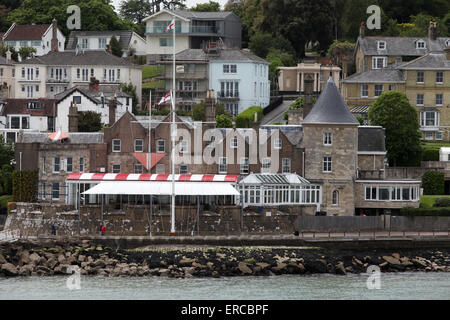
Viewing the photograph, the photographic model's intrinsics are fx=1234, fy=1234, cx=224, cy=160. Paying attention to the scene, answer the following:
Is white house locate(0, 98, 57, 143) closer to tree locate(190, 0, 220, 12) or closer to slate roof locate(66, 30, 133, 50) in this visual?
slate roof locate(66, 30, 133, 50)

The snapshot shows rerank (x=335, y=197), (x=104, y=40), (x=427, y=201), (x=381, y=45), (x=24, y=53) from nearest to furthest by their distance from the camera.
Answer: (x=335, y=197) → (x=427, y=201) → (x=381, y=45) → (x=24, y=53) → (x=104, y=40)

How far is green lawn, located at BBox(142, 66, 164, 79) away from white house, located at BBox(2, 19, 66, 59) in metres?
9.02

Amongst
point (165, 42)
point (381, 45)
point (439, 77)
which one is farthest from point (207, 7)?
point (439, 77)

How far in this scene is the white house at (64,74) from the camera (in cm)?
11138

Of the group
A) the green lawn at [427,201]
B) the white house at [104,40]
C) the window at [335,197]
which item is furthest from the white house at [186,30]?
the window at [335,197]

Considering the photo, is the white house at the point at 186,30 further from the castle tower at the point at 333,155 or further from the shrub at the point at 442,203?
the shrub at the point at 442,203

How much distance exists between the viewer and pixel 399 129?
8712 centimetres

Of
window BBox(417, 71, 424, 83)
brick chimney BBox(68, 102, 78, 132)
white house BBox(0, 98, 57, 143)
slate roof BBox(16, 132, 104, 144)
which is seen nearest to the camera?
slate roof BBox(16, 132, 104, 144)

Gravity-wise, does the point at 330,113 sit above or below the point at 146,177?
above

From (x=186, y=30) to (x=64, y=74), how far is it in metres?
15.9

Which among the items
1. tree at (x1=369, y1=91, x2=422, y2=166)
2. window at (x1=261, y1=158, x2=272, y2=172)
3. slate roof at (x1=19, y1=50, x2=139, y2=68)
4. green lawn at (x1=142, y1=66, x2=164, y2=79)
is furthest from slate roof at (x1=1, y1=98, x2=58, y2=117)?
tree at (x1=369, y1=91, x2=422, y2=166)

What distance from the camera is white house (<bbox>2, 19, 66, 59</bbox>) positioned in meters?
122

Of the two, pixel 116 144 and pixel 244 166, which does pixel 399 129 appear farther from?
pixel 116 144
